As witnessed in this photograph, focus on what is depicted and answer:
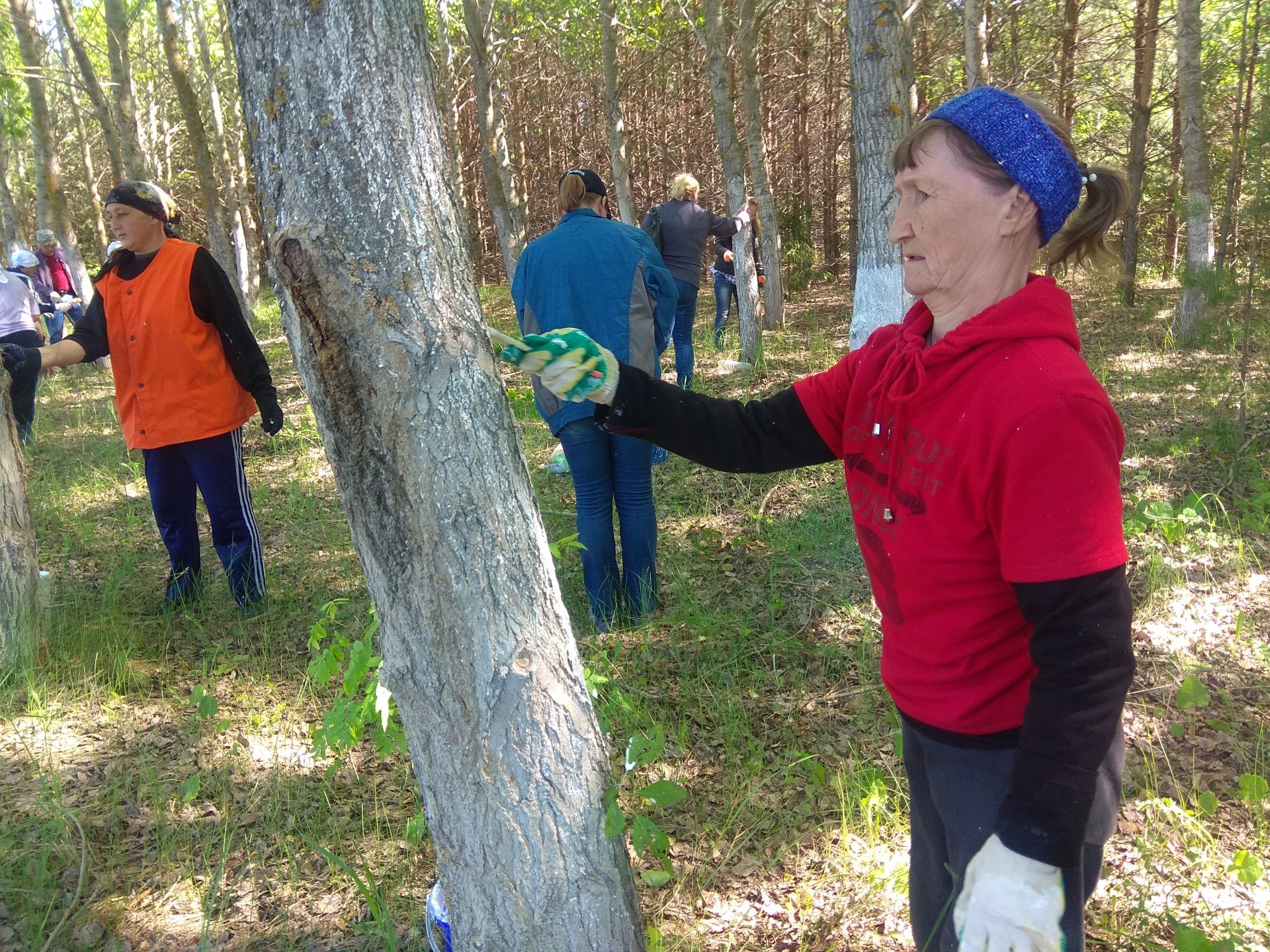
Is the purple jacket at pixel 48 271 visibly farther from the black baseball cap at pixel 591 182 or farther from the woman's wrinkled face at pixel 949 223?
the woman's wrinkled face at pixel 949 223

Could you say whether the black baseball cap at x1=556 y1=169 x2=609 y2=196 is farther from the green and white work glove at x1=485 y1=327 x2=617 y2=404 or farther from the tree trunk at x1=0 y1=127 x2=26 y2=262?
the tree trunk at x1=0 y1=127 x2=26 y2=262

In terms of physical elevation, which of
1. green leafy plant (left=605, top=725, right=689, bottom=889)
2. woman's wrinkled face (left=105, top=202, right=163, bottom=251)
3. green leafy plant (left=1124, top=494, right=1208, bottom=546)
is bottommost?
green leafy plant (left=1124, top=494, right=1208, bottom=546)

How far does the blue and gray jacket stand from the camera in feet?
11.3

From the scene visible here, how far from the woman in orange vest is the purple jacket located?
1004cm

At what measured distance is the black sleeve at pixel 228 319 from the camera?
3766 millimetres

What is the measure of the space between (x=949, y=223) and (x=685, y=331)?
598cm

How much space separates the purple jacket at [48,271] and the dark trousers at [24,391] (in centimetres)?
534

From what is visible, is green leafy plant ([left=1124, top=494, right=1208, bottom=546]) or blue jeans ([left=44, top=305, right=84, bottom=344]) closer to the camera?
green leafy plant ([left=1124, top=494, right=1208, bottom=546])

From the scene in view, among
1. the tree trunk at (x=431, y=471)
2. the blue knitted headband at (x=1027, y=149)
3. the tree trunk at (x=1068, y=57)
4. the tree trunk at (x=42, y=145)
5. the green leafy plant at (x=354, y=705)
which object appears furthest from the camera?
the tree trunk at (x=1068, y=57)

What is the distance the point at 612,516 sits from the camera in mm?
3699

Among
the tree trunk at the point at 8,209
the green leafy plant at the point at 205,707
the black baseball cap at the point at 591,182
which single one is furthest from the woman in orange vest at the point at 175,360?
the tree trunk at the point at 8,209

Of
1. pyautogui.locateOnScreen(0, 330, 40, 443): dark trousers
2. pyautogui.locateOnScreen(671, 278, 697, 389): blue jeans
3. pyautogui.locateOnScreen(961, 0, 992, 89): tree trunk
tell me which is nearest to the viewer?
pyautogui.locateOnScreen(0, 330, 40, 443): dark trousers

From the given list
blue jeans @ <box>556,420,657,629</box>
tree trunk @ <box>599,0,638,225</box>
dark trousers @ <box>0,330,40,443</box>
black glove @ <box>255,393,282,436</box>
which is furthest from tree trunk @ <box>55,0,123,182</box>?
blue jeans @ <box>556,420,657,629</box>

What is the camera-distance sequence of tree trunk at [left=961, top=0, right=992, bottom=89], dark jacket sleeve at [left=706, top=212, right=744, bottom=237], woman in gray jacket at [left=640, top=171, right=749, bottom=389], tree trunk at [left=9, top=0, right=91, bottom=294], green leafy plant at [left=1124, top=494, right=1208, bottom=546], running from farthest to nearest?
tree trunk at [left=9, top=0, right=91, bottom=294] < tree trunk at [left=961, top=0, right=992, bottom=89] < dark jacket sleeve at [left=706, top=212, right=744, bottom=237] < woman in gray jacket at [left=640, top=171, right=749, bottom=389] < green leafy plant at [left=1124, top=494, right=1208, bottom=546]
